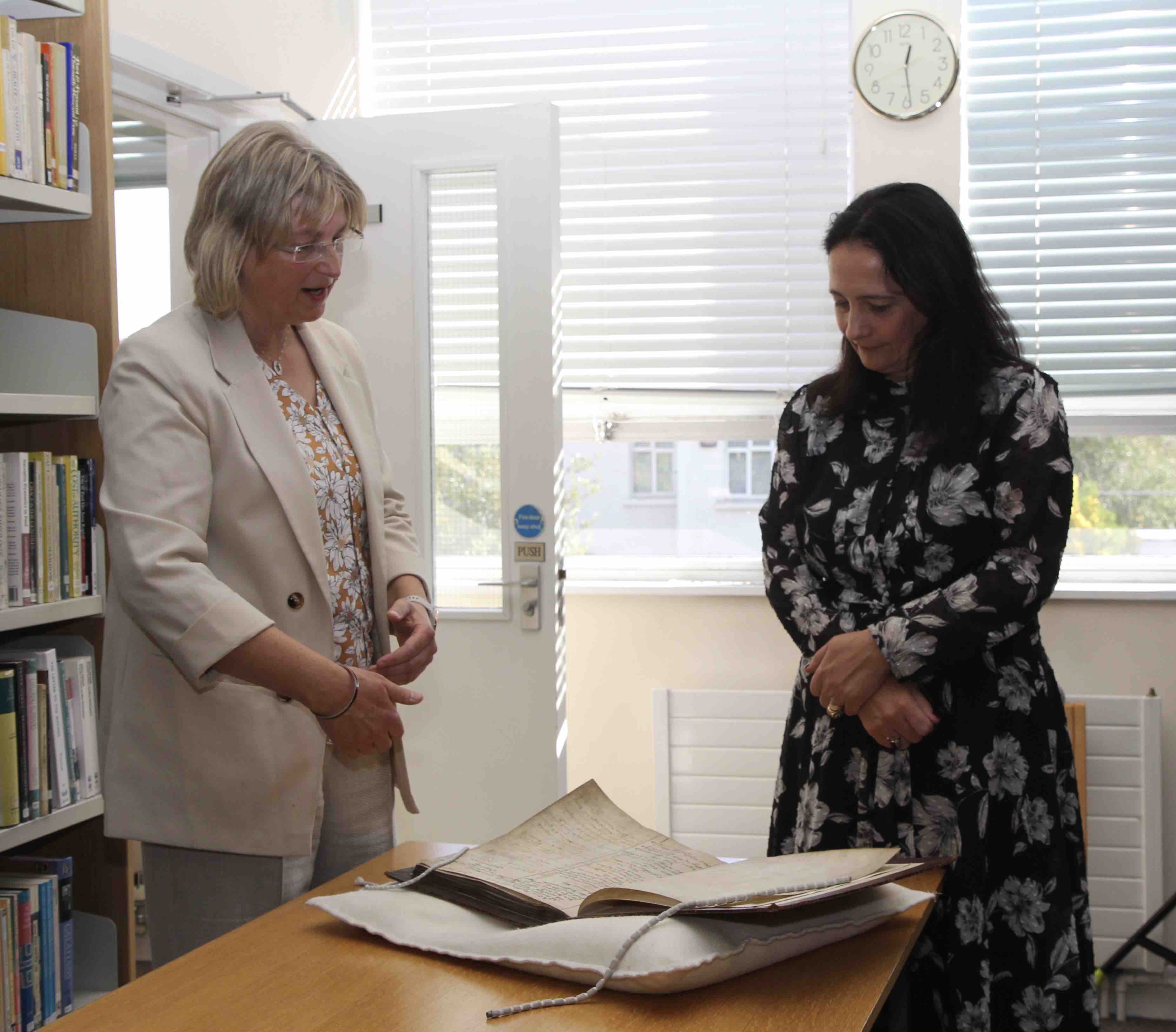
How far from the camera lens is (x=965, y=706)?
Result: 1.43 metres

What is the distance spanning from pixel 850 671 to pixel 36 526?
1.17m

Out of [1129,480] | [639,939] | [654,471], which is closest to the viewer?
[639,939]

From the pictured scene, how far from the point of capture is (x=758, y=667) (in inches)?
119

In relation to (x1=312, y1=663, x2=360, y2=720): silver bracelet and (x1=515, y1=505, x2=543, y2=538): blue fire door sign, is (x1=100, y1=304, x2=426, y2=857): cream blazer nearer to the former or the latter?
(x1=312, y1=663, x2=360, y2=720): silver bracelet

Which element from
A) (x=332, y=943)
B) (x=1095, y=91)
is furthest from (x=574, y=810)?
(x=1095, y=91)

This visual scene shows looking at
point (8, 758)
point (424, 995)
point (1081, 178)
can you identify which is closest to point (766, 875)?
point (424, 995)

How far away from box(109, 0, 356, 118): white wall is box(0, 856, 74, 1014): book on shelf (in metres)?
1.60

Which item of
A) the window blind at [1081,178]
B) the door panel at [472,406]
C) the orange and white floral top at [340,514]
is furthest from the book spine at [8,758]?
the window blind at [1081,178]

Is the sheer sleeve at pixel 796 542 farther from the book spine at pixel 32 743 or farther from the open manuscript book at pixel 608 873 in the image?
the book spine at pixel 32 743

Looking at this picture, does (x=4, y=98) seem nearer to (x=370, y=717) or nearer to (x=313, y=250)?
(x=313, y=250)

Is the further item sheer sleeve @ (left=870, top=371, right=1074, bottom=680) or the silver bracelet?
sheer sleeve @ (left=870, top=371, right=1074, bottom=680)

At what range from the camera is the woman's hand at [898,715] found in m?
1.40

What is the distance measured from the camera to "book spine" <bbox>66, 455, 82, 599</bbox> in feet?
5.59

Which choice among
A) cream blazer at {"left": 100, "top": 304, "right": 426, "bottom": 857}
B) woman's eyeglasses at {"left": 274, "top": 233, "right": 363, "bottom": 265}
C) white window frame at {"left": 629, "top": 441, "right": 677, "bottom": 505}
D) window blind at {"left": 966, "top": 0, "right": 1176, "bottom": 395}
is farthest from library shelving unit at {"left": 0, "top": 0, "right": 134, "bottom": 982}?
window blind at {"left": 966, "top": 0, "right": 1176, "bottom": 395}
